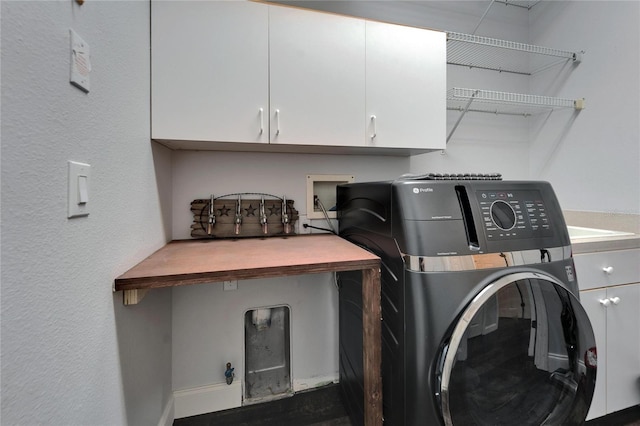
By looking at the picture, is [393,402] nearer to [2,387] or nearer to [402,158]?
[2,387]

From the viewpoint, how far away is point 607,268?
4.09ft

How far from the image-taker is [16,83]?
1.36ft

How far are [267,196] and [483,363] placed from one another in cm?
125

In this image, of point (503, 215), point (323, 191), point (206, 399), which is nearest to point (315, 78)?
point (323, 191)

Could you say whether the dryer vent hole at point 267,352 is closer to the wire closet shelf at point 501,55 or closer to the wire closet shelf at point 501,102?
the wire closet shelf at point 501,102

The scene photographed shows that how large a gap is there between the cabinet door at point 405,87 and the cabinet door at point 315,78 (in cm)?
7

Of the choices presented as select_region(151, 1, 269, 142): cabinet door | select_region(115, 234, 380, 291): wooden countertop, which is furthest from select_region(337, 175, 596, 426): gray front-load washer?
select_region(151, 1, 269, 142): cabinet door

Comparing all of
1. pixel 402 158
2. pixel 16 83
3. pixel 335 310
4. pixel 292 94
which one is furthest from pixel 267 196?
pixel 16 83

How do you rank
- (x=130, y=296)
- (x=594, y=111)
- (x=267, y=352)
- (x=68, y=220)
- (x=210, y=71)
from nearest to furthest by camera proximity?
1. (x=68, y=220)
2. (x=130, y=296)
3. (x=210, y=71)
4. (x=267, y=352)
5. (x=594, y=111)

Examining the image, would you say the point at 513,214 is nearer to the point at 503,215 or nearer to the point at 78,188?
the point at 503,215

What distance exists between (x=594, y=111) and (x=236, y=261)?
7.92 ft

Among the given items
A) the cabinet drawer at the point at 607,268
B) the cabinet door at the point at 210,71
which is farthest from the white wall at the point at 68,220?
the cabinet drawer at the point at 607,268

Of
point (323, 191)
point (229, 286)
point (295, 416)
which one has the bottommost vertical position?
point (295, 416)

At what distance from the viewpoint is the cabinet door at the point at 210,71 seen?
106 centimetres
